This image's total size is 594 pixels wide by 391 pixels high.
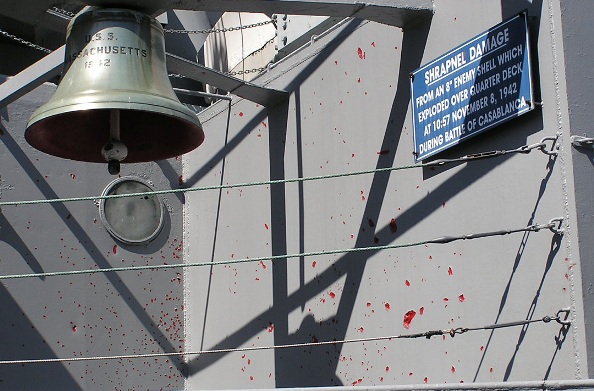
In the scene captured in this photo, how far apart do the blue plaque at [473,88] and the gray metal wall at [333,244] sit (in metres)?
0.10

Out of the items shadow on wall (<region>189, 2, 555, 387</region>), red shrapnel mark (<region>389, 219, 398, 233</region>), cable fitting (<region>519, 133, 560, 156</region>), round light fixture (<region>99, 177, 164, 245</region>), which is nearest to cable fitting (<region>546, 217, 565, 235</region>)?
cable fitting (<region>519, 133, 560, 156</region>)

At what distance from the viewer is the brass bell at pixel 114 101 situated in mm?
5367

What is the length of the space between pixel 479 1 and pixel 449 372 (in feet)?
7.61

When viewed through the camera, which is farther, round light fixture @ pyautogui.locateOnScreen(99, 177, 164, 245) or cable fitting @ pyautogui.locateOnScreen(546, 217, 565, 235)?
round light fixture @ pyautogui.locateOnScreen(99, 177, 164, 245)

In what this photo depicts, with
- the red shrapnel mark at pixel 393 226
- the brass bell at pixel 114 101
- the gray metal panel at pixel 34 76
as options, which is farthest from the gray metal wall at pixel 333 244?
the gray metal panel at pixel 34 76

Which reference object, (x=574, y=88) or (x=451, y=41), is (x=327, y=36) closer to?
(x=451, y=41)

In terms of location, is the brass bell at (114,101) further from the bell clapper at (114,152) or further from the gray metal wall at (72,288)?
the gray metal wall at (72,288)

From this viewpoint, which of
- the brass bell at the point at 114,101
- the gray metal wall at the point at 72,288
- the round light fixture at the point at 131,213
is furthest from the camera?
the round light fixture at the point at 131,213

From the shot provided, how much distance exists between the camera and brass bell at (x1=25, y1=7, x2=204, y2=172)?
5367 millimetres

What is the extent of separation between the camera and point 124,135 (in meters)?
6.04

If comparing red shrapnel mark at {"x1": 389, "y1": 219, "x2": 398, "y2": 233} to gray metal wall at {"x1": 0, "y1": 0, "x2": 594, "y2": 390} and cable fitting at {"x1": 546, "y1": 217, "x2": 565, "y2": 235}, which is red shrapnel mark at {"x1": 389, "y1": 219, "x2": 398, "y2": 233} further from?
cable fitting at {"x1": 546, "y1": 217, "x2": 565, "y2": 235}

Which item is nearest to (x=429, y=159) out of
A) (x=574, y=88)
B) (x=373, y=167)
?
(x=373, y=167)

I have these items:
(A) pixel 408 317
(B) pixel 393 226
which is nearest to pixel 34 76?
(B) pixel 393 226

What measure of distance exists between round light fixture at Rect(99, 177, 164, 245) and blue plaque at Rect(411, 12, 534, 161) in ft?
10.7
